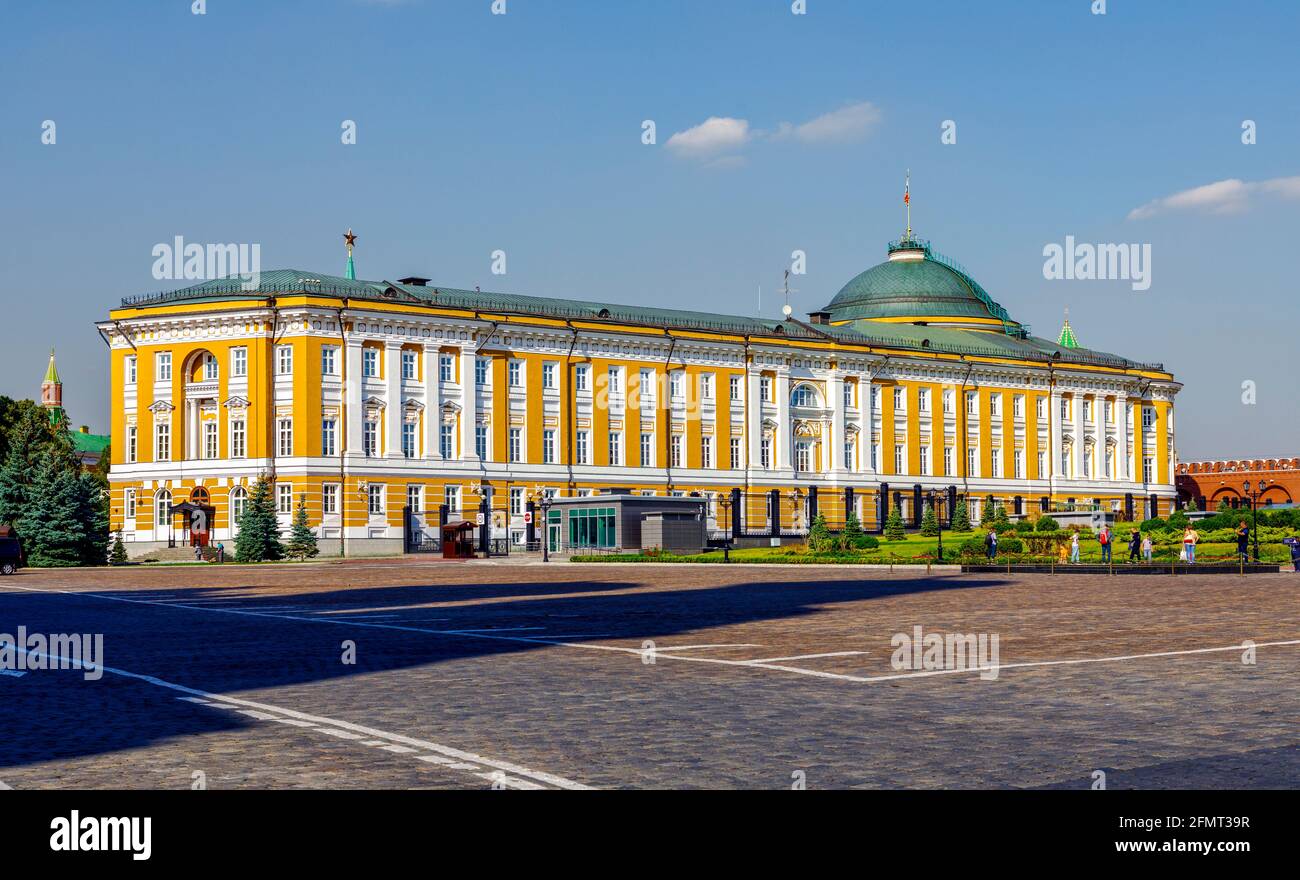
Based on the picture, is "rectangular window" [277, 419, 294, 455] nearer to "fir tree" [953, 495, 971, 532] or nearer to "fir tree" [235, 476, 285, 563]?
"fir tree" [235, 476, 285, 563]

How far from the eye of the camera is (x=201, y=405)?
8450 centimetres

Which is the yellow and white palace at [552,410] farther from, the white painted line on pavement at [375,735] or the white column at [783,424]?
the white painted line on pavement at [375,735]

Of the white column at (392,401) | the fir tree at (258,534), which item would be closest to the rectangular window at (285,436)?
the white column at (392,401)

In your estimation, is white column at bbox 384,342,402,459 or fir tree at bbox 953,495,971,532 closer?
white column at bbox 384,342,402,459

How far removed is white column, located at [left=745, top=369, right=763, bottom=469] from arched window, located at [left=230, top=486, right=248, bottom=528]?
31.4 m

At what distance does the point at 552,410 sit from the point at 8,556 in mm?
35189

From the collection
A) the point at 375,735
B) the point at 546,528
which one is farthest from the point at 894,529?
the point at 375,735

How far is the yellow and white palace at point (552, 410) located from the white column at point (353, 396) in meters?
0.16

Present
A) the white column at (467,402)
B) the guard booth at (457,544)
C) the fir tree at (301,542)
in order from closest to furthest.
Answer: the fir tree at (301,542) < the guard booth at (457,544) < the white column at (467,402)

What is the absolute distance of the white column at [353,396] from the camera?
271ft

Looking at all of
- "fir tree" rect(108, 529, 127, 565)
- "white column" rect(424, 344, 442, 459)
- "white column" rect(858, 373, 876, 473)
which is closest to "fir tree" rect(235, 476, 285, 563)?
"fir tree" rect(108, 529, 127, 565)

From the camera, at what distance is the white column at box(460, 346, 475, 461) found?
8650 cm
